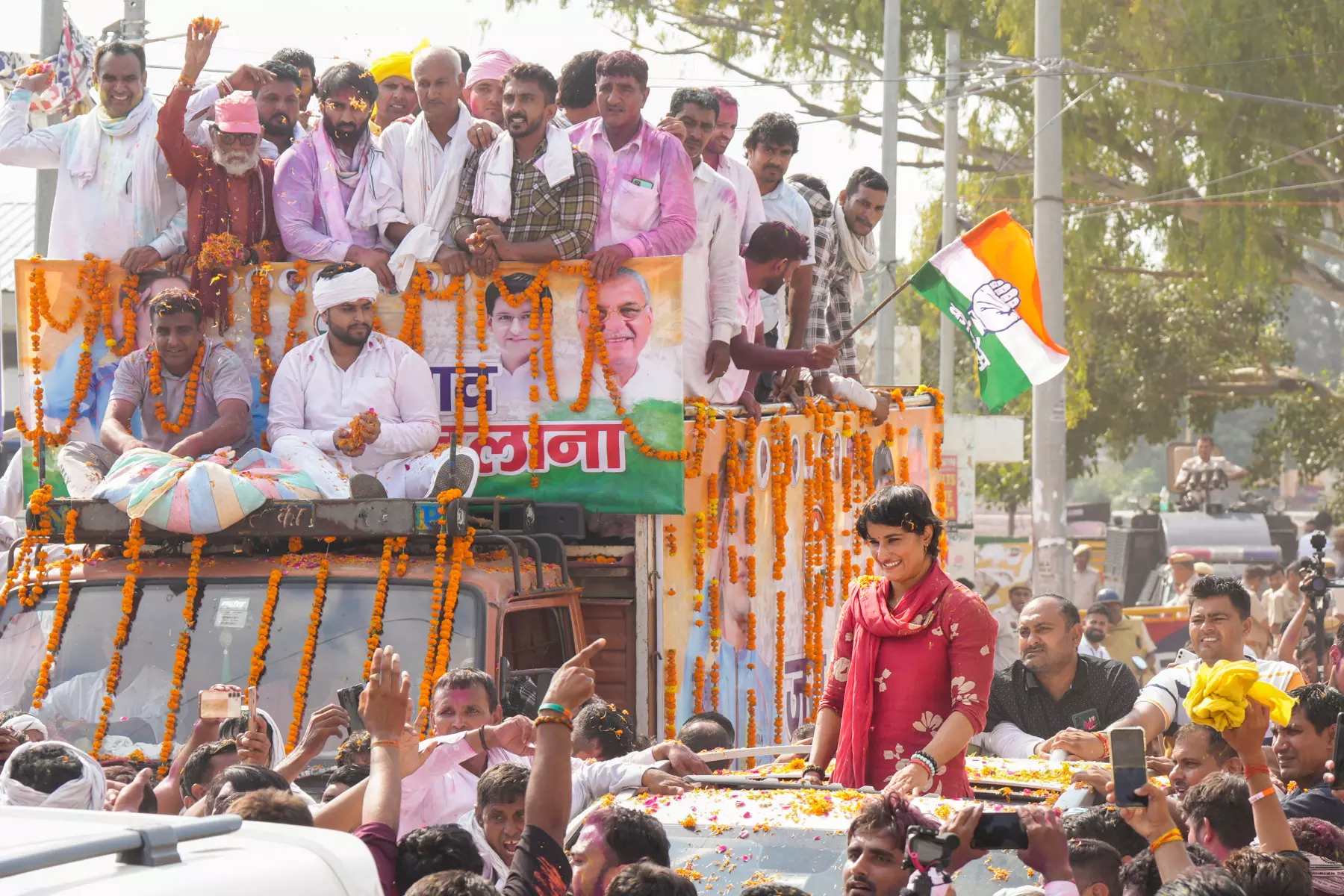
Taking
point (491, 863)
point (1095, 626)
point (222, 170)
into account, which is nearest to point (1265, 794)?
point (491, 863)

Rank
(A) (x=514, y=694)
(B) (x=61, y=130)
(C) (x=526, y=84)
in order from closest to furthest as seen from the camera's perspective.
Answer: (A) (x=514, y=694), (C) (x=526, y=84), (B) (x=61, y=130)

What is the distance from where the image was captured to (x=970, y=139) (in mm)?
27062

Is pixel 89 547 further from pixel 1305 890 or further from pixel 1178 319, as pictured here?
pixel 1178 319

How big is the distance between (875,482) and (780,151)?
79.2 inches

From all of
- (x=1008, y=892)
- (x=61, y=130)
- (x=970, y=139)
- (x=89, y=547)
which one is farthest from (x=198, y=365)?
(x=970, y=139)

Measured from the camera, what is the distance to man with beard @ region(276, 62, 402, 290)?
8.51 metres

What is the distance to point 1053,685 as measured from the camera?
22.7ft

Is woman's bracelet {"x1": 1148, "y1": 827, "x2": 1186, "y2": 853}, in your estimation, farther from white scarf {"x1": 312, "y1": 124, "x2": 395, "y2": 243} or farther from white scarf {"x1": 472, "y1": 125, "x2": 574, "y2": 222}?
white scarf {"x1": 312, "y1": 124, "x2": 395, "y2": 243}

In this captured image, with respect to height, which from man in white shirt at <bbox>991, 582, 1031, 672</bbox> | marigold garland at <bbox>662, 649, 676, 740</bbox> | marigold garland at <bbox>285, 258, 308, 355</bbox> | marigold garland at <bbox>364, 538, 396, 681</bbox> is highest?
marigold garland at <bbox>285, 258, 308, 355</bbox>

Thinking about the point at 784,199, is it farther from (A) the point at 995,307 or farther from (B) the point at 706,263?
(B) the point at 706,263

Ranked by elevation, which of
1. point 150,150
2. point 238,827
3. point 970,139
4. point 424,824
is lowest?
point 424,824

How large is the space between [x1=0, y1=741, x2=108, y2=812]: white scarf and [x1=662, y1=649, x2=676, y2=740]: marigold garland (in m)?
3.05

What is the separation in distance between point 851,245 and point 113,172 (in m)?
4.57

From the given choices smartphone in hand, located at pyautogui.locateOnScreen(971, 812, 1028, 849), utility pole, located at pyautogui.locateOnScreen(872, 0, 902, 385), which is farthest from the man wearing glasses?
utility pole, located at pyautogui.locateOnScreen(872, 0, 902, 385)
